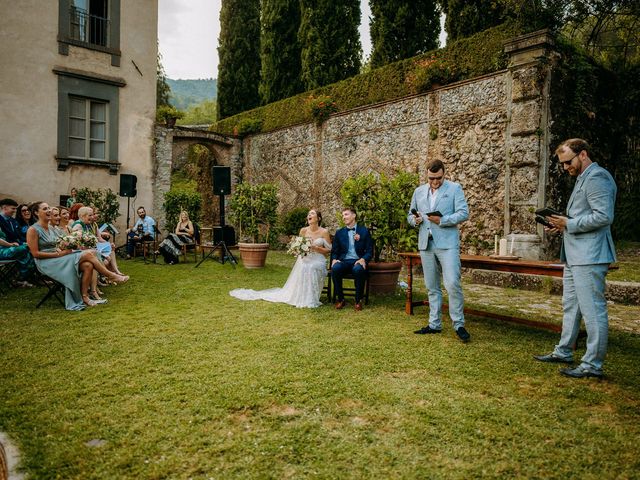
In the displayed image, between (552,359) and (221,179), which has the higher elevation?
(221,179)

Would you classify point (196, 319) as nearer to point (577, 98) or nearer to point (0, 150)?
point (577, 98)

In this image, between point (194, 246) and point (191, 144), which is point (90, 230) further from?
point (191, 144)

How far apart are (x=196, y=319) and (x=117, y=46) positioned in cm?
1147

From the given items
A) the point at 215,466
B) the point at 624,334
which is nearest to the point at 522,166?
the point at 624,334

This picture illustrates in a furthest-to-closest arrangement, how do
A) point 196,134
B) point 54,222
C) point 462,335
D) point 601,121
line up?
point 196,134 < point 601,121 < point 54,222 < point 462,335

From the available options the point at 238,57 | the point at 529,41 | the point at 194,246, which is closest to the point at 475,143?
the point at 529,41

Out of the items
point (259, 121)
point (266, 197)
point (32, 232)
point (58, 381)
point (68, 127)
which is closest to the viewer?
point (58, 381)

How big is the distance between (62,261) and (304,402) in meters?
4.50

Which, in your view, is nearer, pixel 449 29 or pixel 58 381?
pixel 58 381

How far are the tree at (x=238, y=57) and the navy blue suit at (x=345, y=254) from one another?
16.2 meters

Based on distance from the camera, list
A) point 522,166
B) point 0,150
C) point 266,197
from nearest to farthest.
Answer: point 522,166, point 266,197, point 0,150

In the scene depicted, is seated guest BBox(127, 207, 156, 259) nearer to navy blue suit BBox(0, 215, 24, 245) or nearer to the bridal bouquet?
navy blue suit BBox(0, 215, 24, 245)

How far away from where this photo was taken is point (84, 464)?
7.18 ft

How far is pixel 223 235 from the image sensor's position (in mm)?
10984
